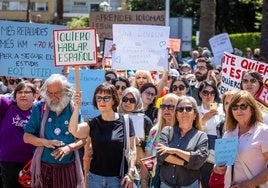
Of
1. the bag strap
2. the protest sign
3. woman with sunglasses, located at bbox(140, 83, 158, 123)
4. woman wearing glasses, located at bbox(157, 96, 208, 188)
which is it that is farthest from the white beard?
the protest sign

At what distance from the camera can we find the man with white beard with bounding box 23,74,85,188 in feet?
19.1

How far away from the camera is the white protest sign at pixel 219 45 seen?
13.5 metres

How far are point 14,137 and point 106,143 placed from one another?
1.23 metres

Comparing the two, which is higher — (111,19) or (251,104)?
(111,19)

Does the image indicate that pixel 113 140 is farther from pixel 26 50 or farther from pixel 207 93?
pixel 26 50

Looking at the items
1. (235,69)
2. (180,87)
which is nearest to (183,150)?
(180,87)

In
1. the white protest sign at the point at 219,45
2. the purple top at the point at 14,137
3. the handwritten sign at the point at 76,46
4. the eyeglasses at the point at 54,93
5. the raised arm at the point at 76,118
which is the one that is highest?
the handwritten sign at the point at 76,46

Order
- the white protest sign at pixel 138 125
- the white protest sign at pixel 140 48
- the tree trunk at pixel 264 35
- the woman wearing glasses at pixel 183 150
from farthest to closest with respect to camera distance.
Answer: the tree trunk at pixel 264 35 < the white protest sign at pixel 140 48 < the white protest sign at pixel 138 125 < the woman wearing glasses at pixel 183 150

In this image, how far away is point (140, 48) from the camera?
30.4ft

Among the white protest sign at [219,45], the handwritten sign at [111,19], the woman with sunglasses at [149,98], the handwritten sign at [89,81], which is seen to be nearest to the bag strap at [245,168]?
the woman with sunglasses at [149,98]

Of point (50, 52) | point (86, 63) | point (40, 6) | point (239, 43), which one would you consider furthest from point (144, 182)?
point (40, 6)

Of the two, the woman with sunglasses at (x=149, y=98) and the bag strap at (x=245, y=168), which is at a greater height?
the woman with sunglasses at (x=149, y=98)

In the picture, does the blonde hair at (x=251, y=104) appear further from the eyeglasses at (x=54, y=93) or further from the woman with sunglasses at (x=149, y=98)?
the woman with sunglasses at (x=149, y=98)

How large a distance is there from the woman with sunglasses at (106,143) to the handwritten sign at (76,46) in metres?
0.64
